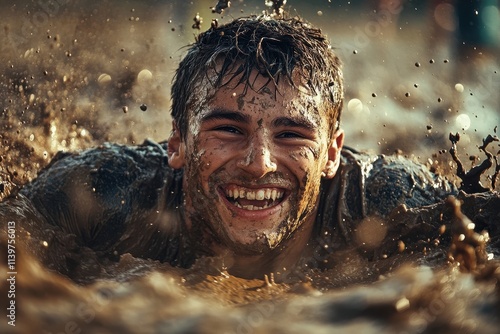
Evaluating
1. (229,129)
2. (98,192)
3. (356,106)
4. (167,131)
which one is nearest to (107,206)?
(98,192)

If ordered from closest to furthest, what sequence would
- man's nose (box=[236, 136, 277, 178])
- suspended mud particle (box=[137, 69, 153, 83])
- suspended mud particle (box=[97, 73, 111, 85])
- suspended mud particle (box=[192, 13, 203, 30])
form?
man's nose (box=[236, 136, 277, 178]) → suspended mud particle (box=[192, 13, 203, 30]) → suspended mud particle (box=[97, 73, 111, 85]) → suspended mud particle (box=[137, 69, 153, 83])

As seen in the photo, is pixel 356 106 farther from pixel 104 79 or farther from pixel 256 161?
pixel 256 161

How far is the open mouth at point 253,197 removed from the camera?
4.23 metres

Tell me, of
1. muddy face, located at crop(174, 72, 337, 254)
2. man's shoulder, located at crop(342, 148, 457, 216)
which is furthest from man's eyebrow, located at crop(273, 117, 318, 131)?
man's shoulder, located at crop(342, 148, 457, 216)

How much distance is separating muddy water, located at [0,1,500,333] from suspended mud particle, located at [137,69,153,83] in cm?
2

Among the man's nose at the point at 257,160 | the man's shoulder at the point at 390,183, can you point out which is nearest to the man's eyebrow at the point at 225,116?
the man's nose at the point at 257,160

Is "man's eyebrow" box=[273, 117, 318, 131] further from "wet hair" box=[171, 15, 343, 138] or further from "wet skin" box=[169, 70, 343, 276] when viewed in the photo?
"wet hair" box=[171, 15, 343, 138]

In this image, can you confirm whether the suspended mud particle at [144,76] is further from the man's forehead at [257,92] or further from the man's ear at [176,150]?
the man's forehead at [257,92]

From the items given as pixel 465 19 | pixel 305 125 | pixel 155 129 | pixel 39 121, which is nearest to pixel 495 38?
pixel 465 19

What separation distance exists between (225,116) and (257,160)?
367mm

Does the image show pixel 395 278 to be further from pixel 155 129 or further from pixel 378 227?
pixel 155 129

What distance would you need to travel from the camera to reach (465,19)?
8.23 metres

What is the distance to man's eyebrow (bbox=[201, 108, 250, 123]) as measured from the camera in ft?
13.8

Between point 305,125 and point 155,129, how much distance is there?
140 inches
